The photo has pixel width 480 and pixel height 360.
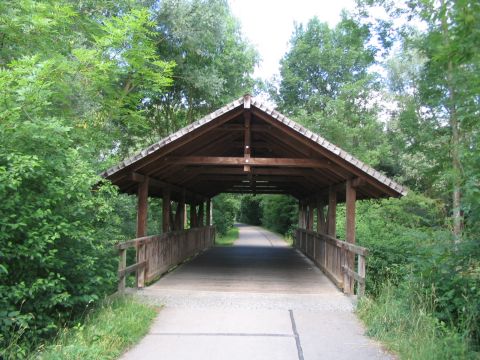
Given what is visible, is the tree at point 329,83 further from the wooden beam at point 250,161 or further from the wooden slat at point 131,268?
the wooden slat at point 131,268

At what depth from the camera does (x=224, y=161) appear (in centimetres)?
973

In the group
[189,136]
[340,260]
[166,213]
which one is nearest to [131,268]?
[189,136]

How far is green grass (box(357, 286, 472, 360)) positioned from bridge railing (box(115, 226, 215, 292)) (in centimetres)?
400

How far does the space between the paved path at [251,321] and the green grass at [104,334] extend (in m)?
0.16

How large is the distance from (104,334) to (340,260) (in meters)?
5.93

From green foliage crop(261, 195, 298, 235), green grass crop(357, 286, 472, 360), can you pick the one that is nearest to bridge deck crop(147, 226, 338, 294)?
green grass crop(357, 286, 472, 360)

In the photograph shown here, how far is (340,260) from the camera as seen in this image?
32.6 ft

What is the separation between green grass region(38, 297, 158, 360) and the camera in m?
4.70

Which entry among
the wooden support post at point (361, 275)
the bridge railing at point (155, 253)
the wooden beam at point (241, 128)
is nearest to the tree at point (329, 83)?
the bridge railing at point (155, 253)

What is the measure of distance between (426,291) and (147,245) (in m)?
5.95

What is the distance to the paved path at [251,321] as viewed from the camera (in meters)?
5.20

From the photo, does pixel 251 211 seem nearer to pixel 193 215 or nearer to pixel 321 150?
pixel 193 215

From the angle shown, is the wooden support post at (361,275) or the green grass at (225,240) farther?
the green grass at (225,240)

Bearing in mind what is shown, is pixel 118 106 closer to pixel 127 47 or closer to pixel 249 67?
pixel 127 47
